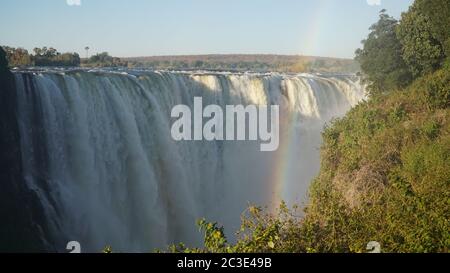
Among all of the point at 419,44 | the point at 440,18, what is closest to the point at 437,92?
the point at 440,18

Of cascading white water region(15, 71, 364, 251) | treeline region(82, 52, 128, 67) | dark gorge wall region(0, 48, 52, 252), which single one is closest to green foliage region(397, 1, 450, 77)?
cascading white water region(15, 71, 364, 251)

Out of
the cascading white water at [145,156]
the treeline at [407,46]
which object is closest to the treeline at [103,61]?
the cascading white water at [145,156]

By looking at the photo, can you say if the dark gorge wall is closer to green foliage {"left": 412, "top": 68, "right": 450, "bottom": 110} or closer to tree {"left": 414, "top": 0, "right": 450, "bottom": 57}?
green foliage {"left": 412, "top": 68, "right": 450, "bottom": 110}

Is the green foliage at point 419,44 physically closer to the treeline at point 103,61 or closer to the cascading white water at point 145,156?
the cascading white water at point 145,156

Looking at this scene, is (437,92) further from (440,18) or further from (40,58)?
(40,58)
